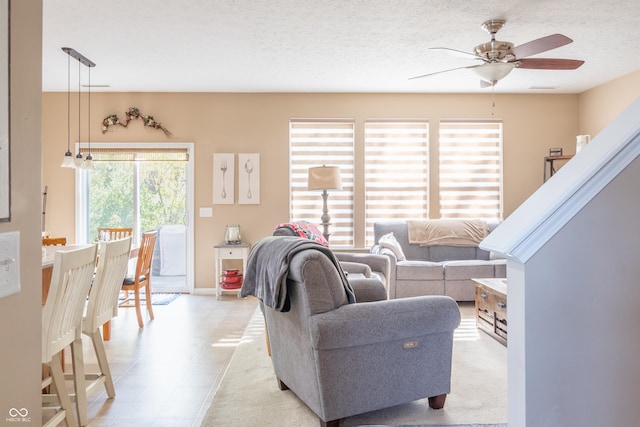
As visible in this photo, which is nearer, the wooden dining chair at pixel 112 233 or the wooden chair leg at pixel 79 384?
the wooden chair leg at pixel 79 384

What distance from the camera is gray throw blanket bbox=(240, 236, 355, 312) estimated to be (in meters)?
2.29

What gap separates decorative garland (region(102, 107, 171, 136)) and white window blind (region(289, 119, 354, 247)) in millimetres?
1787

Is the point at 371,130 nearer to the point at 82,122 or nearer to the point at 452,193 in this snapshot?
the point at 452,193

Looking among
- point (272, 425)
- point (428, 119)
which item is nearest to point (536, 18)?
point (428, 119)

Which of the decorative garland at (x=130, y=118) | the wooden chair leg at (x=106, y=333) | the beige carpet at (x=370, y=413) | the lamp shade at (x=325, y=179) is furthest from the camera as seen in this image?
the decorative garland at (x=130, y=118)

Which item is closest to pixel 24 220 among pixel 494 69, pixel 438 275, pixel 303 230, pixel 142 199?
pixel 303 230

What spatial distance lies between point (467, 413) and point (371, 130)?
420 centimetres

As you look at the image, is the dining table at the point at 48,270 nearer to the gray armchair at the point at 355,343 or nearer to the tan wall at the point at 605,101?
the gray armchair at the point at 355,343

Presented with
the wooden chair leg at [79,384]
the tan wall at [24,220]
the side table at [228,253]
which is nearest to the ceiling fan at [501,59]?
the tan wall at [24,220]

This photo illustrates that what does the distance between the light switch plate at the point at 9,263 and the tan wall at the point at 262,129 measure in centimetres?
497

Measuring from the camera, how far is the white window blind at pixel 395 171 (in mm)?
5984

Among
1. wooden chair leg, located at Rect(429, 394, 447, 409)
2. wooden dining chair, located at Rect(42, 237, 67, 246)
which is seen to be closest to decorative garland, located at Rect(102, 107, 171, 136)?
wooden dining chair, located at Rect(42, 237, 67, 246)

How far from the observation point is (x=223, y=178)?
5.87 metres

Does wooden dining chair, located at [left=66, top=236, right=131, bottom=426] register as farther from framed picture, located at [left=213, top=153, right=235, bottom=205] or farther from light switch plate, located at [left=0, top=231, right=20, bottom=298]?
framed picture, located at [left=213, top=153, right=235, bottom=205]
